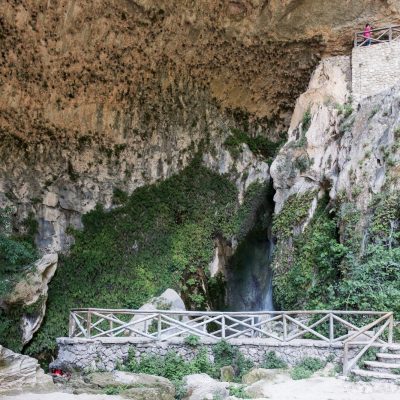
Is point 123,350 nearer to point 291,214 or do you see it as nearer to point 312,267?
point 312,267

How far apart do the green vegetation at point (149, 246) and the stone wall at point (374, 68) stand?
5.02 meters

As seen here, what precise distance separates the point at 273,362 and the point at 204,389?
204 cm

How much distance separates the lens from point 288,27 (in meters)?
14.4

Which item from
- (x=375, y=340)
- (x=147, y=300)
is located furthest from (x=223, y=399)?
(x=147, y=300)

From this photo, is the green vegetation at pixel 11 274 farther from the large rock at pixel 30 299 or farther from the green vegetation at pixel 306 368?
the green vegetation at pixel 306 368

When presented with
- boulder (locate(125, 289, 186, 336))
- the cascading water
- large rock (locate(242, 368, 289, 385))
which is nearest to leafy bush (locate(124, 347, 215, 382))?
large rock (locate(242, 368, 289, 385))

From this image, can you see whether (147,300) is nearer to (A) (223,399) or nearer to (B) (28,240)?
(B) (28,240)

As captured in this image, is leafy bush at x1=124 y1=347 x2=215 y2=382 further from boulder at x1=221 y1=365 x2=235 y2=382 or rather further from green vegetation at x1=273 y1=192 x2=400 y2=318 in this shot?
green vegetation at x1=273 y1=192 x2=400 y2=318

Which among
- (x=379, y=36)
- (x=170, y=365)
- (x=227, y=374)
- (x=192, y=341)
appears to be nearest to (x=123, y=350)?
(x=170, y=365)

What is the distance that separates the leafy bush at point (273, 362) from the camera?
28.0 ft

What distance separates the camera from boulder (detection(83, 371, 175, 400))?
264 inches

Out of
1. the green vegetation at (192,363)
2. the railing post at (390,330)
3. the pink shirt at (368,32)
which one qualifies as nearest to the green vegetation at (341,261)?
the railing post at (390,330)

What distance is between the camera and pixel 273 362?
8.59 meters

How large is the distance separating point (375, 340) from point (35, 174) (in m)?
10.9
